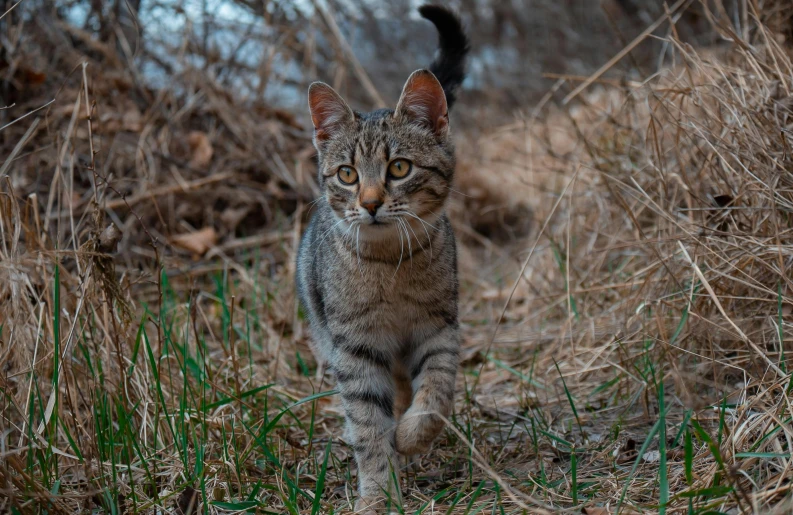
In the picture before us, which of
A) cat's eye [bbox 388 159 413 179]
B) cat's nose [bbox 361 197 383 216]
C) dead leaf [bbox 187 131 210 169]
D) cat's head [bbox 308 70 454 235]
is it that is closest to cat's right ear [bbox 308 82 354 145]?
cat's head [bbox 308 70 454 235]

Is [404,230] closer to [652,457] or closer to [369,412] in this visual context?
[369,412]

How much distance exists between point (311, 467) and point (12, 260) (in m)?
1.37

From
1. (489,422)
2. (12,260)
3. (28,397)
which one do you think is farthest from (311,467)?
(12,260)

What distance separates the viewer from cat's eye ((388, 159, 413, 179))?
2885mm

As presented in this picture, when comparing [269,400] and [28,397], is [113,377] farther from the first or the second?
[269,400]

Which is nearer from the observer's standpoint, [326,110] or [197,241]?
[326,110]

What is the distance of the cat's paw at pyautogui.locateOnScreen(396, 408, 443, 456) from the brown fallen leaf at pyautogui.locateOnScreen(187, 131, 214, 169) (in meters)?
3.58

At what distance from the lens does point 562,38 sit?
10.6 metres

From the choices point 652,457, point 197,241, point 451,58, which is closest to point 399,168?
point 451,58

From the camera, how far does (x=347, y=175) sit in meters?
2.97

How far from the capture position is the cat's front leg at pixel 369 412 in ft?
8.64

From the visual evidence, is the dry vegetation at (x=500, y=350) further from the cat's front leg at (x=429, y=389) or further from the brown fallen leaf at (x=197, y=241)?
the cat's front leg at (x=429, y=389)

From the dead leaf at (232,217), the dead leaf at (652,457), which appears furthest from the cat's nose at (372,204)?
the dead leaf at (232,217)

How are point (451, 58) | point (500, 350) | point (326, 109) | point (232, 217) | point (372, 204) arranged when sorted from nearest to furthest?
1. point (372, 204)
2. point (326, 109)
3. point (451, 58)
4. point (500, 350)
5. point (232, 217)
